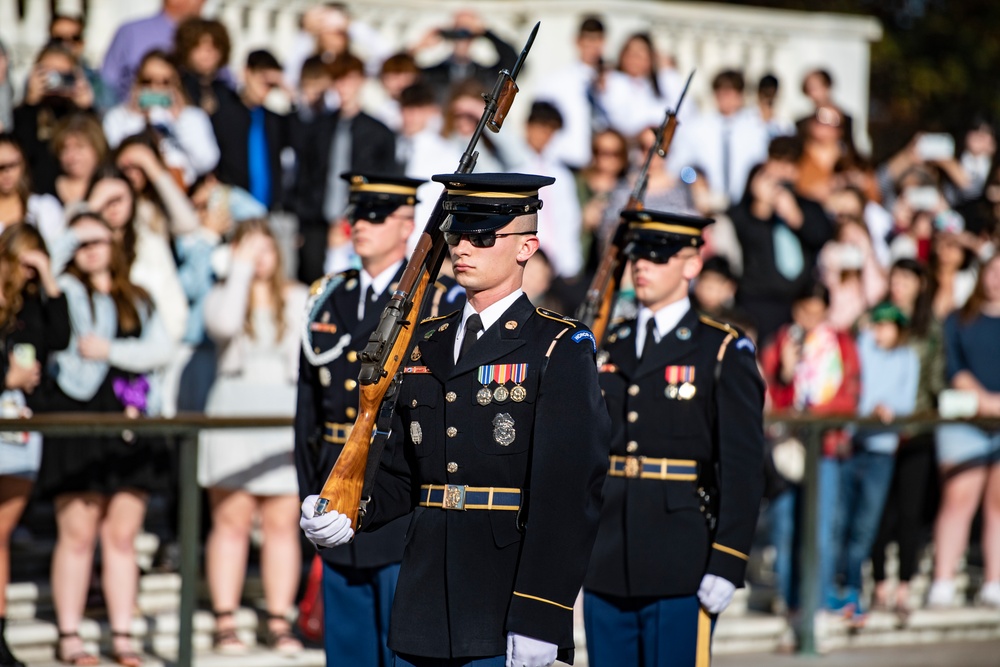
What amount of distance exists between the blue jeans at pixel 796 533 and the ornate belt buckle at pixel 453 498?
14.0ft

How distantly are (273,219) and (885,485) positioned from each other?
12.1 ft

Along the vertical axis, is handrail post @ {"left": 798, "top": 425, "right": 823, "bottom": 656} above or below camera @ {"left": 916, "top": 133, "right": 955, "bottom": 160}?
below

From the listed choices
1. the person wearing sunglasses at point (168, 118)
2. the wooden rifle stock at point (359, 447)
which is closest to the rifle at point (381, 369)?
the wooden rifle stock at point (359, 447)

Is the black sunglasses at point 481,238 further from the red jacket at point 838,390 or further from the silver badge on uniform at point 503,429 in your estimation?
the red jacket at point 838,390

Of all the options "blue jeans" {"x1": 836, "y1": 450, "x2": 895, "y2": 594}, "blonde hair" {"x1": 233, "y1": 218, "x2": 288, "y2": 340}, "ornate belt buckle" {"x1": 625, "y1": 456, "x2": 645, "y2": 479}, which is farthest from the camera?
"blue jeans" {"x1": 836, "y1": 450, "x2": 895, "y2": 594}

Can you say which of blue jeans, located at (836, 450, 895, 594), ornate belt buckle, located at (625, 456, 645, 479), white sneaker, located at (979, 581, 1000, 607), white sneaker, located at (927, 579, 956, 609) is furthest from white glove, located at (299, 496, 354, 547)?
white sneaker, located at (979, 581, 1000, 607)

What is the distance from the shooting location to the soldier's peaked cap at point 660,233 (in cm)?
562

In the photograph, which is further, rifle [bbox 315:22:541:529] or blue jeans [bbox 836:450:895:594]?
blue jeans [bbox 836:450:895:594]

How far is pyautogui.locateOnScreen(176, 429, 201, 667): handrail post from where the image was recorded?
22.0 feet

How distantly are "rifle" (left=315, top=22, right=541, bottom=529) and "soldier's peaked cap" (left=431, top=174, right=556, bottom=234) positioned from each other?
0.10m

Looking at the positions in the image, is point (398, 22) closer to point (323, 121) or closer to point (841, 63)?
point (323, 121)

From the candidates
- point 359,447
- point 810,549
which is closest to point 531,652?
point 359,447

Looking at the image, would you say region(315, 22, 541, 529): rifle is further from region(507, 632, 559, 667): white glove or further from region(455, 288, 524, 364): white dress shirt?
region(507, 632, 559, 667): white glove

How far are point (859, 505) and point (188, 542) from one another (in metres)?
3.80
